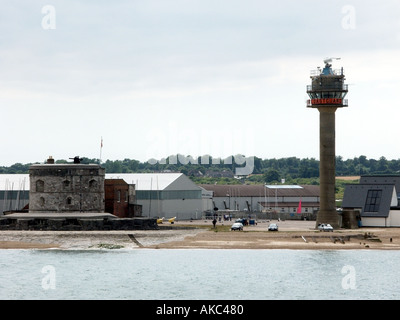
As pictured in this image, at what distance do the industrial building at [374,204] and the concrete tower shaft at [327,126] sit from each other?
8604 millimetres

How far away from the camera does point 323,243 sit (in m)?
107

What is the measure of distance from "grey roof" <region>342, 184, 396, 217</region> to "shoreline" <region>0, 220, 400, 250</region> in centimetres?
1501

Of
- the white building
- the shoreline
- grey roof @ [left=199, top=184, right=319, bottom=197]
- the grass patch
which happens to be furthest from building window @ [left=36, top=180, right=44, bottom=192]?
grey roof @ [left=199, top=184, right=319, bottom=197]

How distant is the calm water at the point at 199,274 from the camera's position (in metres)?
75.9

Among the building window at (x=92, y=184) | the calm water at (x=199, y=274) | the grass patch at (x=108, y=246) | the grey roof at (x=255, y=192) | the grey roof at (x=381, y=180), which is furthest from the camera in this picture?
the grey roof at (x=255, y=192)

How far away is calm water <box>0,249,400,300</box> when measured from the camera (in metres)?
75.9

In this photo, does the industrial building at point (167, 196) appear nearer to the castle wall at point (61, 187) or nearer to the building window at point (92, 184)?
the building window at point (92, 184)

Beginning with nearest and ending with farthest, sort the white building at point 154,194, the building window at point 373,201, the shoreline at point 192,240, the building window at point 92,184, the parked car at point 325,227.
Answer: the shoreline at point 192,240 < the parked car at point 325,227 < the building window at point 92,184 < the building window at point 373,201 < the white building at point 154,194

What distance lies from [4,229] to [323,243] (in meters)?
42.2

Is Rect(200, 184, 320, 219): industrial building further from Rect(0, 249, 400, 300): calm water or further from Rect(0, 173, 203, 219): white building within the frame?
Rect(0, 249, 400, 300): calm water

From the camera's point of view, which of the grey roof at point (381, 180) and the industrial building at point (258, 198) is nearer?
the grey roof at point (381, 180)

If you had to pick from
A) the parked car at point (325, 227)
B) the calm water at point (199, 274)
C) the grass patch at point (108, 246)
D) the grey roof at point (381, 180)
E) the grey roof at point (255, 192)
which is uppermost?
the grey roof at point (381, 180)

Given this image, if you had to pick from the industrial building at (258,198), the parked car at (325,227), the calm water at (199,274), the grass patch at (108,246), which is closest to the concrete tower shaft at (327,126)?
the parked car at (325,227)
